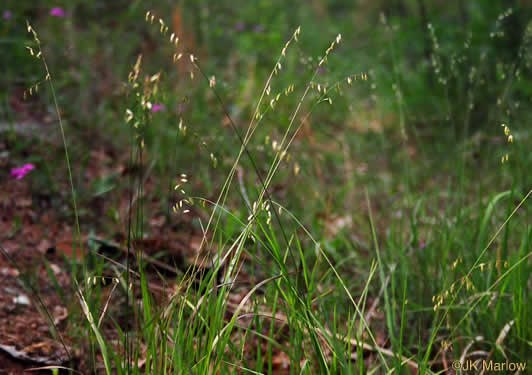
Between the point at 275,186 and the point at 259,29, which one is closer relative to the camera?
the point at 275,186

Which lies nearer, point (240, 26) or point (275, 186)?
point (275, 186)

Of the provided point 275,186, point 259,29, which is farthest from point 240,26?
point 275,186

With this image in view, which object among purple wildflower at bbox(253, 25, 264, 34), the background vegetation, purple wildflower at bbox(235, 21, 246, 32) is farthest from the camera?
purple wildflower at bbox(235, 21, 246, 32)

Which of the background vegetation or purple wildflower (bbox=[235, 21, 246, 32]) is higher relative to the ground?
purple wildflower (bbox=[235, 21, 246, 32])

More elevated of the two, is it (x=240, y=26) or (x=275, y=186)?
(x=240, y=26)

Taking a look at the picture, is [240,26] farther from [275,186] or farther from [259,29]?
[275,186]

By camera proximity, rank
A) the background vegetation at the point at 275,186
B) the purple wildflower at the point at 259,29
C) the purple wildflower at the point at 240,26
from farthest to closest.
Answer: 1. the purple wildflower at the point at 240,26
2. the purple wildflower at the point at 259,29
3. the background vegetation at the point at 275,186

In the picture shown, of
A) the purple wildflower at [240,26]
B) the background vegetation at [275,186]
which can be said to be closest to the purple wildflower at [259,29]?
the background vegetation at [275,186]

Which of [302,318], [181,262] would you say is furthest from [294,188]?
[302,318]

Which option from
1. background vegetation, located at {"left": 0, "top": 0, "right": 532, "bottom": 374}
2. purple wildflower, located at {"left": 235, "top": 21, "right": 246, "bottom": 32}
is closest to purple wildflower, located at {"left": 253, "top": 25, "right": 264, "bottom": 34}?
background vegetation, located at {"left": 0, "top": 0, "right": 532, "bottom": 374}

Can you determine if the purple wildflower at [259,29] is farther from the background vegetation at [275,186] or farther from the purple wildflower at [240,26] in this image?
the purple wildflower at [240,26]

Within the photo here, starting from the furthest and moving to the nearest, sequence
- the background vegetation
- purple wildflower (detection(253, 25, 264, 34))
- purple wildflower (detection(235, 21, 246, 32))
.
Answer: purple wildflower (detection(235, 21, 246, 32)) < purple wildflower (detection(253, 25, 264, 34)) < the background vegetation

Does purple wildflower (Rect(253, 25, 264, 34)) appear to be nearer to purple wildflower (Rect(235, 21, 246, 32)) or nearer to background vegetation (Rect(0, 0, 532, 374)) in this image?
background vegetation (Rect(0, 0, 532, 374))

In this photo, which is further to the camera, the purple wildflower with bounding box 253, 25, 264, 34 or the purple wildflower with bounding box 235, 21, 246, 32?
the purple wildflower with bounding box 235, 21, 246, 32
